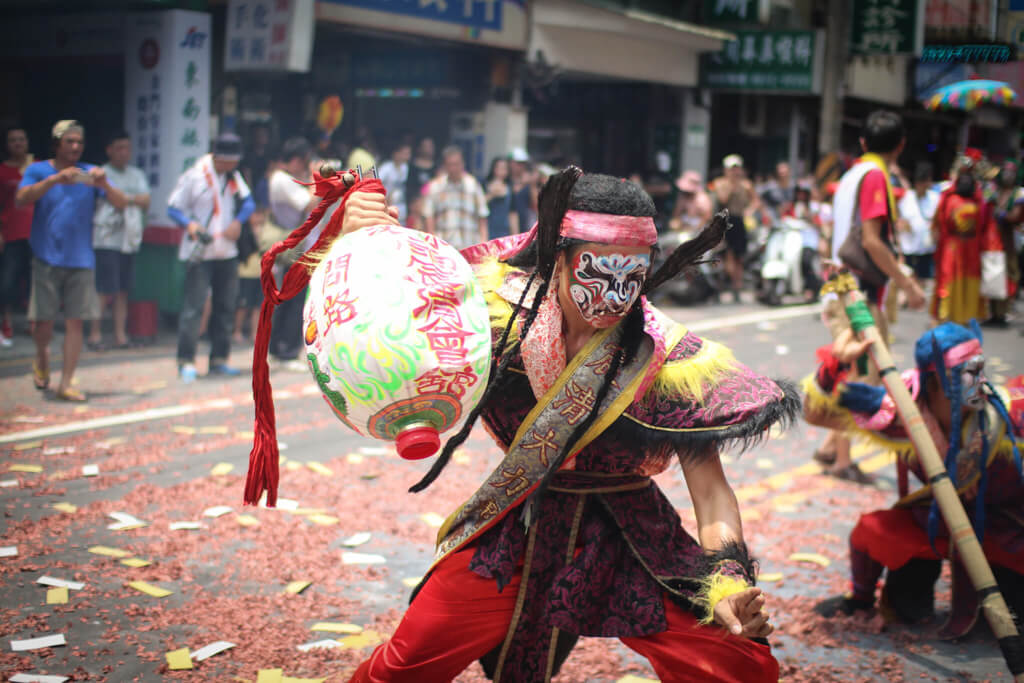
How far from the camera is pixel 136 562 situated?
184 inches

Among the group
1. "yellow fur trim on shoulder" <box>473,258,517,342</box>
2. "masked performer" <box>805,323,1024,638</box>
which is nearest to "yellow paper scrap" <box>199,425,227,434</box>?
"masked performer" <box>805,323,1024,638</box>

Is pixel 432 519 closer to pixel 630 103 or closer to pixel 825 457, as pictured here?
pixel 825 457

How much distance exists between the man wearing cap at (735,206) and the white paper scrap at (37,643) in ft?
38.2

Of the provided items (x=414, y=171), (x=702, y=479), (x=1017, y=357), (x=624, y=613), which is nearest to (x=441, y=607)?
(x=624, y=613)

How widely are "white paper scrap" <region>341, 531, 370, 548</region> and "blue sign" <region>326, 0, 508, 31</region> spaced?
28.6 ft

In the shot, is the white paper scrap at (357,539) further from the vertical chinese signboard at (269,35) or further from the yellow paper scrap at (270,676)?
the vertical chinese signboard at (269,35)

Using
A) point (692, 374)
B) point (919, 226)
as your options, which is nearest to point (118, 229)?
point (692, 374)

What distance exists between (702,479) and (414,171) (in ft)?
36.7

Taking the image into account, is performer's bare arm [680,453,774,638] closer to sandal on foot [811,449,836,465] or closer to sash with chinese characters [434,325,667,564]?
sash with chinese characters [434,325,667,564]

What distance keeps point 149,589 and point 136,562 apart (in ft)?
1.06

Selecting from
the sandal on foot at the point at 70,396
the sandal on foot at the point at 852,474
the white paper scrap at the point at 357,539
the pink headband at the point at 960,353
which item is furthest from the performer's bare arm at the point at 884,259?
the sandal on foot at the point at 70,396

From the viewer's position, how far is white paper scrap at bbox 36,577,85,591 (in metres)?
4.34

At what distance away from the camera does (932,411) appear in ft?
13.7

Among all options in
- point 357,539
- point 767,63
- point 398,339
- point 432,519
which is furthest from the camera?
point 767,63
